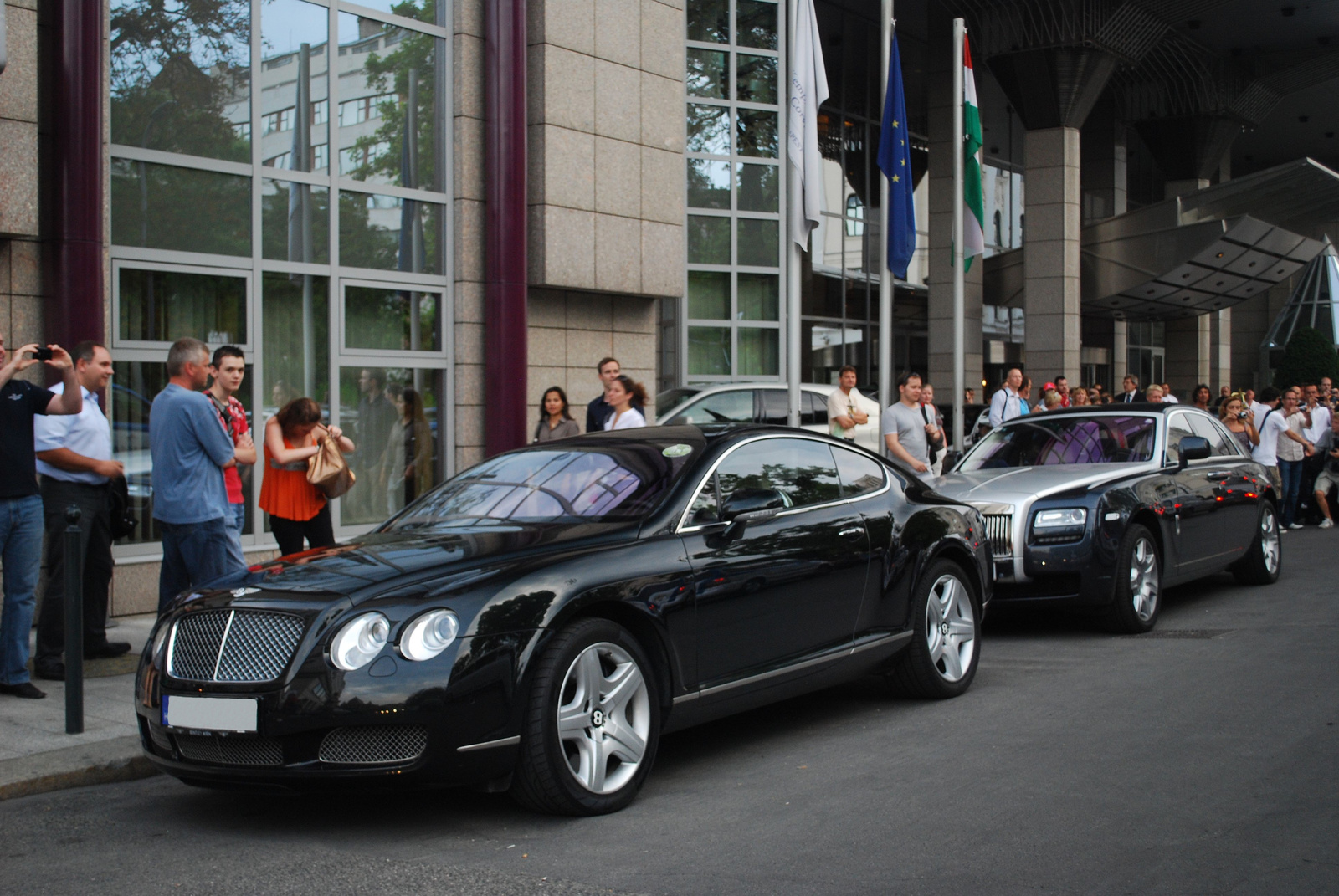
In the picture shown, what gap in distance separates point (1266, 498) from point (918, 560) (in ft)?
20.0

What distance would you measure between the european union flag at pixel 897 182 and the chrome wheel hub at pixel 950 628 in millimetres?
8673

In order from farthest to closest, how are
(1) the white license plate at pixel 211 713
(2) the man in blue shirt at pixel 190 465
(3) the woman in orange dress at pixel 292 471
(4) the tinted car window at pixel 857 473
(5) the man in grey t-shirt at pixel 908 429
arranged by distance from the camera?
1. (5) the man in grey t-shirt at pixel 908 429
2. (3) the woman in orange dress at pixel 292 471
3. (2) the man in blue shirt at pixel 190 465
4. (4) the tinted car window at pixel 857 473
5. (1) the white license plate at pixel 211 713

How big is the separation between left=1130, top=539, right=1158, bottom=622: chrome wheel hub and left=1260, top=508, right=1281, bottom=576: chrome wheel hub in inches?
101

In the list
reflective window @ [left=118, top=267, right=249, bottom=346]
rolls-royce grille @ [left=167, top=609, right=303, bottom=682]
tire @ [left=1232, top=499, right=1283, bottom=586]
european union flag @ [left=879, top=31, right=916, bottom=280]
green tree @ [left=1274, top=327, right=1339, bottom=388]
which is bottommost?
tire @ [left=1232, top=499, right=1283, bottom=586]

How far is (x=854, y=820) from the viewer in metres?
4.91

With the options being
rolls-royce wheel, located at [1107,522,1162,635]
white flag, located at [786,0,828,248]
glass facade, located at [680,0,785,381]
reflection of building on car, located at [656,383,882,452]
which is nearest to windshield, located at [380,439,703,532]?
rolls-royce wheel, located at [1107,522,1162,635]

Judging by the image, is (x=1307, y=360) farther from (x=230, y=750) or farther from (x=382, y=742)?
(x=230, y=750)

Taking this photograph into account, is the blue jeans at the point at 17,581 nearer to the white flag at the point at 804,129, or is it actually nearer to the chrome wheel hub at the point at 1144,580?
the chrome wheel hub at the point at 1144,580

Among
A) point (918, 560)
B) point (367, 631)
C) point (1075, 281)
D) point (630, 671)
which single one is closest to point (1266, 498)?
point (918, 560)

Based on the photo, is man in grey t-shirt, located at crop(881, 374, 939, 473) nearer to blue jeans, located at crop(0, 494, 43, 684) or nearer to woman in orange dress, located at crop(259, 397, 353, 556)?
woman in orange dress, located at crop(259, 397, 353, 556)

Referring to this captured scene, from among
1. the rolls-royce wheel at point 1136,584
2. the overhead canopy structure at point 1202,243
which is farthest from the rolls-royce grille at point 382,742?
the overhead canopy structure at point 1202,243

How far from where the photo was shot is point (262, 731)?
4676mm

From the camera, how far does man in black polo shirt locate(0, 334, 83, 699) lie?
7016 millimetres

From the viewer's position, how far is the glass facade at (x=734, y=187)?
69.0 feet
